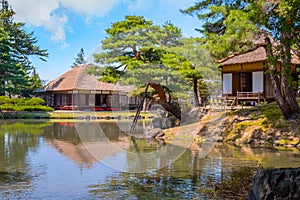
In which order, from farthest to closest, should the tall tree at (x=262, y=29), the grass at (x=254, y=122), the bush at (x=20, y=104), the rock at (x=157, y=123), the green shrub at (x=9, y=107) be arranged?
the bush at (x=20, y=104) < the green shrub at (x=9, y=107) < the rock at (x=157, y=123) < the grass at (x=254, y=122) < the tall tree at (x=262, y=29)

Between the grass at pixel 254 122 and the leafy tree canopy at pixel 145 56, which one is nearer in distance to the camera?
the grass at pixel 254 122

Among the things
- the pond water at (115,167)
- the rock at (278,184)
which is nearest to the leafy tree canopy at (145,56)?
the pond water at (115,167)

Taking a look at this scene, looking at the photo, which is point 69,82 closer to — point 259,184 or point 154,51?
point 154,51

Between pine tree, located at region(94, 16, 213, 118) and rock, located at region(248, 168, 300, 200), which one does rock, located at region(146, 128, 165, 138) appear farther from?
rock, located at region(248, 168, 300, 200)

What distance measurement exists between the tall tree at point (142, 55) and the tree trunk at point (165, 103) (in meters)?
0.05

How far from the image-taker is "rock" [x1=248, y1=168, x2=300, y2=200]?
12.5 ft

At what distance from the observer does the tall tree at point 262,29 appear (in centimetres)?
567

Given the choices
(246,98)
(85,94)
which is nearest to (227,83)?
(246,98)

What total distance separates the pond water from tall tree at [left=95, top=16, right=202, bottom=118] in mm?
3802

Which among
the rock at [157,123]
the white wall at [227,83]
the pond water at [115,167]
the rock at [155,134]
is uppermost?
the white wall at [227,83]

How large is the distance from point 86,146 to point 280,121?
714 centimetres

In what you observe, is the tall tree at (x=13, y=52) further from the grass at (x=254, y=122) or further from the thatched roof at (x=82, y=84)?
the grass at (x=254, y=122)

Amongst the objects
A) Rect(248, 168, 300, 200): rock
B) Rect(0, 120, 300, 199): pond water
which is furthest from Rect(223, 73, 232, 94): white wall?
Rect(248, 168, 300, 200): rock

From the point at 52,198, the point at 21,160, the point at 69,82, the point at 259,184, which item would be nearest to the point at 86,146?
the point at 21,160
